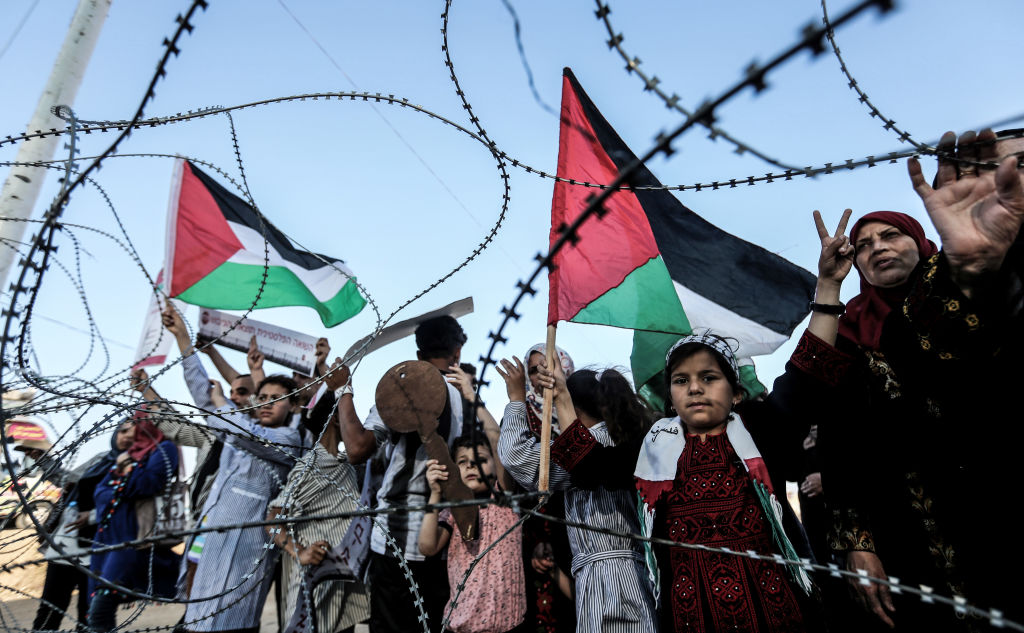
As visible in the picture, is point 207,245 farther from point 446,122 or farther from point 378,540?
point 446,122

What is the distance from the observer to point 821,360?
2428 millimetres

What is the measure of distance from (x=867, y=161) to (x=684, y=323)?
2073 millimetres

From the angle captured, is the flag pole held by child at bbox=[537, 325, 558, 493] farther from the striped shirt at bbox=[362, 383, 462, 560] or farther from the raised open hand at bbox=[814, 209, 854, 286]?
the raised open hand at bbox=[814, 209, 854, 286]

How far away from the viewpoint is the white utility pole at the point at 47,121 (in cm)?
515

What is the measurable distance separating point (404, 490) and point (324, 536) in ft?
2.22

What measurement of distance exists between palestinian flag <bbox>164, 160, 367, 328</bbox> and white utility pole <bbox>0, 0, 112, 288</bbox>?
3.32 ft

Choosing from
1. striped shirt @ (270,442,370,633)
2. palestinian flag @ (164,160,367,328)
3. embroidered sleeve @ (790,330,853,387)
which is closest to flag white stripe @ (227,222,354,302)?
palestinian flag @ (164,160,367,328)

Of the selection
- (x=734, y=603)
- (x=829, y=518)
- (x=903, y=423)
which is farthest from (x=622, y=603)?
(x=903, y=423)

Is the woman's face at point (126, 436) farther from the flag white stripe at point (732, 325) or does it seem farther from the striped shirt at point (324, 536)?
the flag white stripe at point (732, 325)

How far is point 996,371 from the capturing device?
74.0 inches

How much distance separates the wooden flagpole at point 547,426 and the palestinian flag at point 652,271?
16.0 inches

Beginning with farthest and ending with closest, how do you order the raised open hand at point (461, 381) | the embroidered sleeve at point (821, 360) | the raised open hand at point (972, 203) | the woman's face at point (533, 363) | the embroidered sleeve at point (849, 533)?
1. the woman's face at point (533, 363)
2. the raised open hand at point (461, 381)
3. the embroidered sleeve at point (821, 360)
4. the embroidered sleeve at point (849, 533)
5. the raised open hand at point (972, 203)

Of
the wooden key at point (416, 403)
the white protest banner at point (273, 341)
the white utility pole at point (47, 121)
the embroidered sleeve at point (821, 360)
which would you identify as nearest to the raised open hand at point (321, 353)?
the white protest banner at point (273, 341)

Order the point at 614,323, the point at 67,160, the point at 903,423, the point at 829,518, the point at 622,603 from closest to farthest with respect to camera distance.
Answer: the point at 67,160
the point at 903,423
the point at 829,518
the point at 622,603
the point at 614,323
